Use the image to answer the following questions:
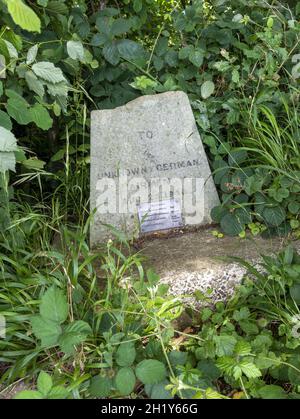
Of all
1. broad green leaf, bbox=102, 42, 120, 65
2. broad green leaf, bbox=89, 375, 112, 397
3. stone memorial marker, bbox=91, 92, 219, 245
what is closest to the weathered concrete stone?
stone memorial marker, bbox=91, 92, 219, 245

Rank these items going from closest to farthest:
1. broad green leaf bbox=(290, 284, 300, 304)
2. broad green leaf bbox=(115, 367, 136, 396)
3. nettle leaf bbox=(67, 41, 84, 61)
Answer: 1. broad green leaf bbox=(115, 367, 136, 396)
2. broad green leaf bbox=(290, 284, 300, 304)
3. nettle leaf bbox=(67, 41, 84, 61)

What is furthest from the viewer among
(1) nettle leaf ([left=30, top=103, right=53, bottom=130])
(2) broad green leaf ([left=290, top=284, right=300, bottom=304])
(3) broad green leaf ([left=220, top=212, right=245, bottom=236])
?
(3) broad green leaf ([left=220, top=212, right=245, bottom=236])

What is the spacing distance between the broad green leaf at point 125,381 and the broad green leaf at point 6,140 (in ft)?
2.81

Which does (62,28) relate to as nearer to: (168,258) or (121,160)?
(121,160)

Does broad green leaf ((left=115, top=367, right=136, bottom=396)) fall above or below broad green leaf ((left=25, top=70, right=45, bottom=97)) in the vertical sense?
below

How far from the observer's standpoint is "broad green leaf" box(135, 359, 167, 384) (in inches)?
58.4

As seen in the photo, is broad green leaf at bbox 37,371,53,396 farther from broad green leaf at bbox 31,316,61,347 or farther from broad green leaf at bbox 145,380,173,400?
broad green leaf at bbox 145,380,173,400

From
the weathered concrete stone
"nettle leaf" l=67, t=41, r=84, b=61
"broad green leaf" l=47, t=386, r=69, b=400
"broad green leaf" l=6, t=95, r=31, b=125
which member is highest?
"nettle leaf" l=67, t=41, r=84, b=61

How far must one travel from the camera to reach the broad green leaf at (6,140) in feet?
5.15

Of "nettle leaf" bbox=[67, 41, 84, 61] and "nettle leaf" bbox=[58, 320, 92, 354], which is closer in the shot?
"nettle leaf" bbox=[58, 320, 92, 354]

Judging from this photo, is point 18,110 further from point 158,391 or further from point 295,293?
point 295,293

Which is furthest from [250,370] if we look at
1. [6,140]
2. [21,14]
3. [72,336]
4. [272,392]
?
[21,14]

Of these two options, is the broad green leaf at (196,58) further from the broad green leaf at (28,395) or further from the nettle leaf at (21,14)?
the broad green leaf at (28,395)

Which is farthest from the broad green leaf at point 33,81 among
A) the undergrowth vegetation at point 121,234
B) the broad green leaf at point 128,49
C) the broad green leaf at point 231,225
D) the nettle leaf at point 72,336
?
the broad green leaf at point 231,225
